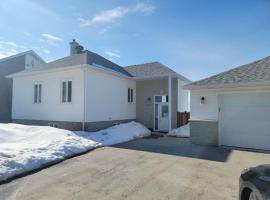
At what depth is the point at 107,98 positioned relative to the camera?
45.4ft

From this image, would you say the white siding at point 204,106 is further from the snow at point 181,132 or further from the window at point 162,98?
the window at point 162,98

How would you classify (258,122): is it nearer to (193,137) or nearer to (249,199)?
(193,137)

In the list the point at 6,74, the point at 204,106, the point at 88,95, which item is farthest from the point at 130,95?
the point at 6,74

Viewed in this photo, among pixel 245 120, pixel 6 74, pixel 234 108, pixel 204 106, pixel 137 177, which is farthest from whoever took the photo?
pixel 6 74

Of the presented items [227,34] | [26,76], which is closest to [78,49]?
[26,76]

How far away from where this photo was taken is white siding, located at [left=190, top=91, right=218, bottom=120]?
34.2 feet

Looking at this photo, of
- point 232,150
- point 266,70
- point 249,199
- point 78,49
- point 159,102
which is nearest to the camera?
point 249,199

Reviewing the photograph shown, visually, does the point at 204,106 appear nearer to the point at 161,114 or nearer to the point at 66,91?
the point at 161,114

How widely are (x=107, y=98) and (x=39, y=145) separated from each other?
6491mm

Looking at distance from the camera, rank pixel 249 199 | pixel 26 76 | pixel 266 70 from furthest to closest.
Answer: pixel 26 76 < pixel 266 70 < pixel 249 199

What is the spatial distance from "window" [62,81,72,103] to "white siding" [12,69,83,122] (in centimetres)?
25

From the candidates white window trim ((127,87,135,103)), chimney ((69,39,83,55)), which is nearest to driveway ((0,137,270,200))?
white window trim ((127,87,135,103))

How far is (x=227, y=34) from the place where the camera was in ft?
35.1

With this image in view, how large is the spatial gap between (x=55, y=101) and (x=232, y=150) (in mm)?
10007
